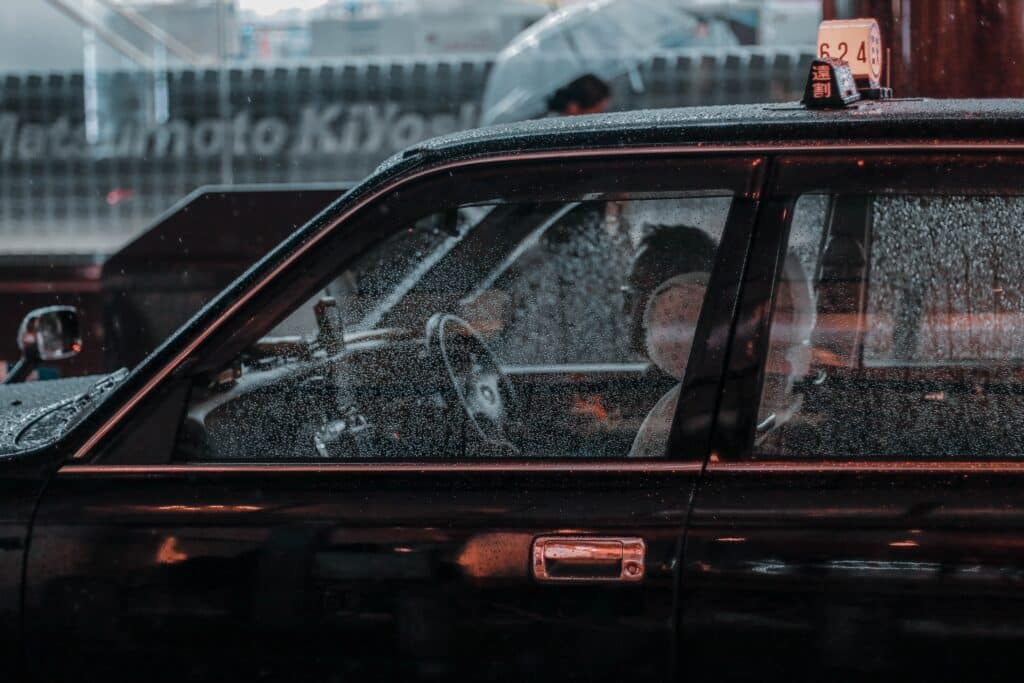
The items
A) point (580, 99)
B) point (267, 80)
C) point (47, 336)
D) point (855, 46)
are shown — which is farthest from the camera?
point (267, 80)

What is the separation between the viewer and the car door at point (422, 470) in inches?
72.0

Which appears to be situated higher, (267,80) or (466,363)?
(466,363)

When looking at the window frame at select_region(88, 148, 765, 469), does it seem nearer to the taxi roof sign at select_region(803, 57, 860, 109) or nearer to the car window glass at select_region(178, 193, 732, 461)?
the car window glass at select_region(178, 193, 732, 461)

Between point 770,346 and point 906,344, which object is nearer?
point 770,346

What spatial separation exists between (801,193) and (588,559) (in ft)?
1.90

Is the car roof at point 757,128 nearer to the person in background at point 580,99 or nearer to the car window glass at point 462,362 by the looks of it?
the car window glass at point 462,362

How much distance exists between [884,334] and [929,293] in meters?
0.09

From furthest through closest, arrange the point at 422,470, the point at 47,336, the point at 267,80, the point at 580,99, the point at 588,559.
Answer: the point at 267,80, the point at 580,99, the point at 47,336, the point at 422,470, the point at 588,559

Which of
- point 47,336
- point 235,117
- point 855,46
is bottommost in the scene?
point 235,117

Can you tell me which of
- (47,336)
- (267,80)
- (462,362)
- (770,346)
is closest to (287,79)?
(267,80)

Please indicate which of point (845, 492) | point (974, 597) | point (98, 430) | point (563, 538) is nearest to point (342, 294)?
point (98, 430)

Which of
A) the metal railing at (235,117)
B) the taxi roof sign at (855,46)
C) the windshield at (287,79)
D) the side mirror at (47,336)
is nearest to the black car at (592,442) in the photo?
the taxi roof sign at (855,46)

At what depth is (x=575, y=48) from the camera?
9938mm

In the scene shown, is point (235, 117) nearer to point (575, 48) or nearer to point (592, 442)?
point (575, 48)
